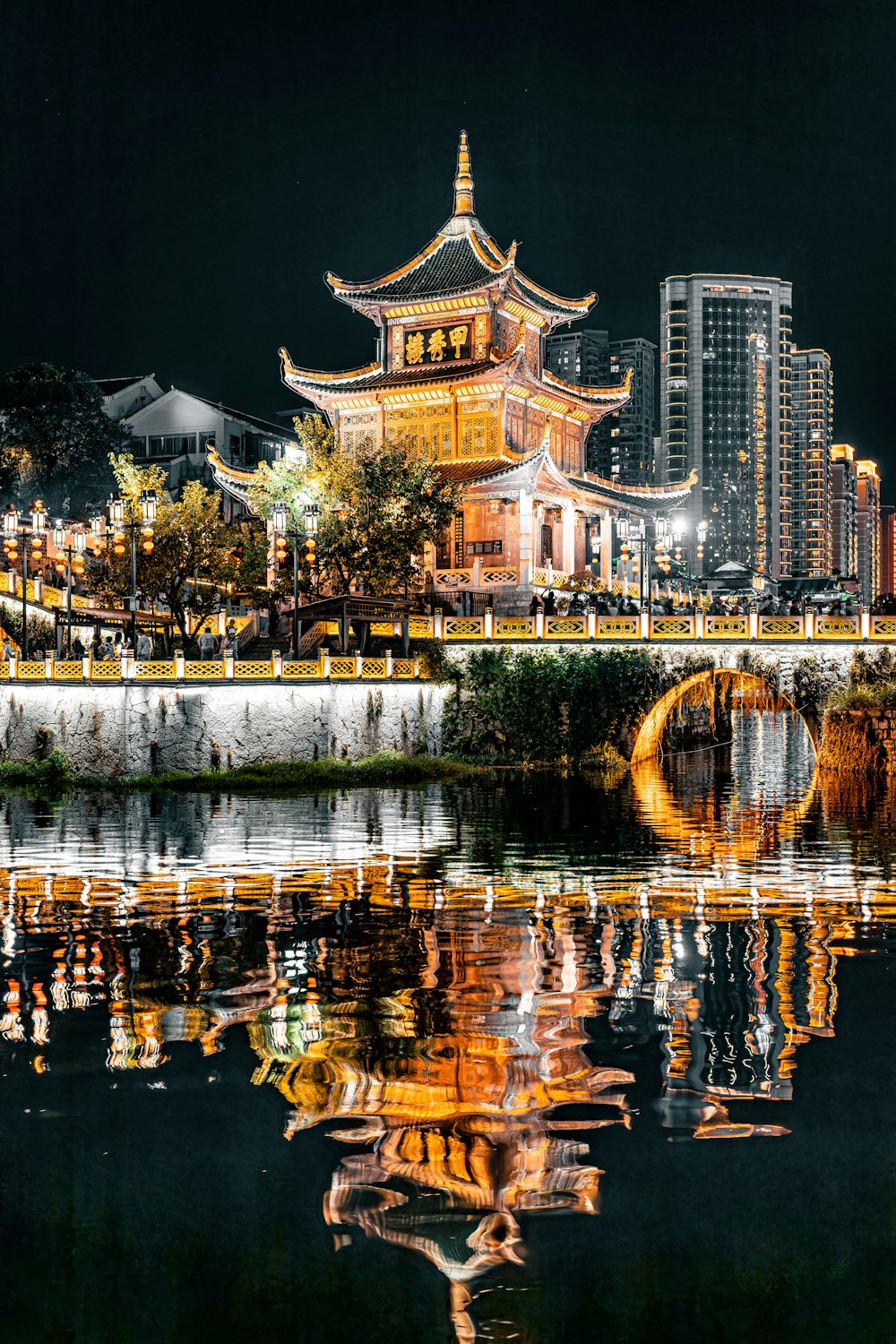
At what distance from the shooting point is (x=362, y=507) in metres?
38.0

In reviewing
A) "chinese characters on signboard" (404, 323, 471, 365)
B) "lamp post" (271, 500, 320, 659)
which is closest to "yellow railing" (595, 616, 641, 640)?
"lamp post" (271, 500, 320, 659)

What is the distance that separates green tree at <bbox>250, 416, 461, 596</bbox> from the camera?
123 feet

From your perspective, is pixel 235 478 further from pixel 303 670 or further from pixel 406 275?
pixel 303 670

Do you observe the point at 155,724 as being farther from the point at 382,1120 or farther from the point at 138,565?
the point at 382,1120

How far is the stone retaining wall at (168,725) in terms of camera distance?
30578 mm

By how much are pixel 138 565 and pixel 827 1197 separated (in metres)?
33.6

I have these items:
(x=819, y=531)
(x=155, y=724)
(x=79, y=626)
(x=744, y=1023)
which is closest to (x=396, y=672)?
(x=155, y=724)

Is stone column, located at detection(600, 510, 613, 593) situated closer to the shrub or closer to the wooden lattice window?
the wooden lattice window

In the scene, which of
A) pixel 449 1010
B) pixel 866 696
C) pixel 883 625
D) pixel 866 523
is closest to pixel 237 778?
pixel 866 696

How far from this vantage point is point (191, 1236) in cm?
548

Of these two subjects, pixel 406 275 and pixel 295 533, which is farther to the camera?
pixel 406 275

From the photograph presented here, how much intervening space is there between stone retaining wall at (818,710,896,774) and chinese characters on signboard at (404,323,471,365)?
20142 millimetres

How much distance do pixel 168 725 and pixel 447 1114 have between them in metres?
25.1

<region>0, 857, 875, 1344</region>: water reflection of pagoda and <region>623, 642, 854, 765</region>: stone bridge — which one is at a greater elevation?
<region>623, 642, 854, 765</region>: stone bridge
